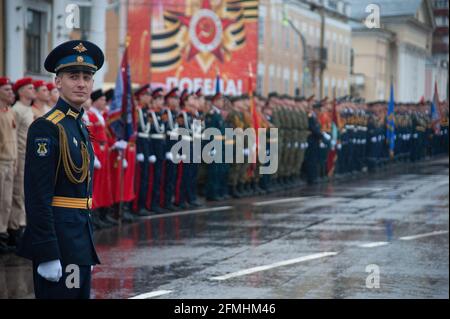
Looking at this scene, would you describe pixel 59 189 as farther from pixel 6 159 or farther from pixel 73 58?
pixel 6 159

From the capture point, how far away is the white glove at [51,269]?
493 cm

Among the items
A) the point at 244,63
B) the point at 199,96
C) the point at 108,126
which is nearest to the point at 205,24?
the point at 244,63

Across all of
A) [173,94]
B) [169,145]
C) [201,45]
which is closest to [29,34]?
[173,94]

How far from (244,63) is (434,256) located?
30.9 m

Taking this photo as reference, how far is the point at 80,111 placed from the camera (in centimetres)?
523

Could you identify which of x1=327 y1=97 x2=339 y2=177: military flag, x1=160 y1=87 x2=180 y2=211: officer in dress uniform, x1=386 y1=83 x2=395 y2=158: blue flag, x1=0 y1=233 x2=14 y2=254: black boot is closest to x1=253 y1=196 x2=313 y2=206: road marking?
x1=160 y1=87 x2=180 y2=211: officer in dress uniform

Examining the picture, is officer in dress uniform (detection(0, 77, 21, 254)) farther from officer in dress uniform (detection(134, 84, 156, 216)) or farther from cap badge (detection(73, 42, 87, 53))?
cap badge (detection(73, 42, 87, 53))

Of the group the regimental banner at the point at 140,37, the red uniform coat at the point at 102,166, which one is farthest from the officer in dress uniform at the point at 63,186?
the regimental banner at the point at 140,37

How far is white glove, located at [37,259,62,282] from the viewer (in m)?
4.93

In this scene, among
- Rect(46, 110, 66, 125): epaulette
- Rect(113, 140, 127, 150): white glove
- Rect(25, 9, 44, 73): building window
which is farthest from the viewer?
Rect(25, 9, 44, 73): building window

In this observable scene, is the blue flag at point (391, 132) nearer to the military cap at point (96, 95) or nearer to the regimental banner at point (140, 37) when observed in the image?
the military cap at point (96, 95)

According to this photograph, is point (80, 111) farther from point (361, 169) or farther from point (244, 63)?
point (244, 63)

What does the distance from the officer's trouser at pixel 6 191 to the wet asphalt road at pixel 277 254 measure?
0.81 metres

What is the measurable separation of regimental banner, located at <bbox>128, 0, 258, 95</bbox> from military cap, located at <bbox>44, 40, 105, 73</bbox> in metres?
35.2
